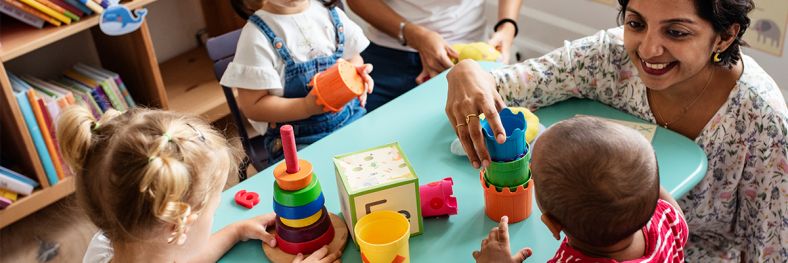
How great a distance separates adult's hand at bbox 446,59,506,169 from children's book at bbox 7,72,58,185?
1401mm

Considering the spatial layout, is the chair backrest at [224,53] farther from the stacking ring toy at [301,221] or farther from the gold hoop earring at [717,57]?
the gold hoop earring at [717,57]

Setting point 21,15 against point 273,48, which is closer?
point 273,48

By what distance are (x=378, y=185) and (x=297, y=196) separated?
130 millimetres

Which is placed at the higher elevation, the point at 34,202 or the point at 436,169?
the point at 436,169

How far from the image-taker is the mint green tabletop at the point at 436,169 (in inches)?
50.0

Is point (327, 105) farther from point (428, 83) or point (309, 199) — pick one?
point (309, 199)

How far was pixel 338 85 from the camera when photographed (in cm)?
162

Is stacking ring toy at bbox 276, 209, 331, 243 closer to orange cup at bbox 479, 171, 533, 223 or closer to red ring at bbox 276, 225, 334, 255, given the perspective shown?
Result: red ring at bbox 276, 225, 334, 255

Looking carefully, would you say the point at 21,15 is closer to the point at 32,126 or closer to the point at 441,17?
the point at 32,126

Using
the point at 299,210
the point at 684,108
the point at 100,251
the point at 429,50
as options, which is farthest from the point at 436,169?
the point at 429,50

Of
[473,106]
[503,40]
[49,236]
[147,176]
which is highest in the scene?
[147,176]

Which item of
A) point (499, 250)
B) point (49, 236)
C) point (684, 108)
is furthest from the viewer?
point (49, 236)

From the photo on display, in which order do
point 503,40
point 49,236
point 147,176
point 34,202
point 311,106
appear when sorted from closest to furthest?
point 147,176, point 311,106, point 503,40, point 34,202, point 49,236

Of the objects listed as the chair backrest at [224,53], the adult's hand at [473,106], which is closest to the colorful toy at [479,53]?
the adult's hand at [473,106]
